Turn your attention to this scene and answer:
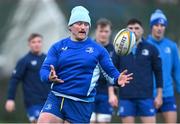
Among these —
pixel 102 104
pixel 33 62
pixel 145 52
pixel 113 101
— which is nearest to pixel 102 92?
pixel 102 104

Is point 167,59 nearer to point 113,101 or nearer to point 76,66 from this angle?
point 113,101

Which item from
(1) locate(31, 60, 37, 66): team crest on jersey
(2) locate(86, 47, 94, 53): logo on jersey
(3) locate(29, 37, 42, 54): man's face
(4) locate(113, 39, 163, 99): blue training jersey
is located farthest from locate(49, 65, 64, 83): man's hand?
(1) locate(31, 60, 37, 66): team crest on jersey

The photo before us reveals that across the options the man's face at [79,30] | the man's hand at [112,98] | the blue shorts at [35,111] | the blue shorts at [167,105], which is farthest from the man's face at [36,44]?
the man's face at [79,30]

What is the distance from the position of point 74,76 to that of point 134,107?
2896mm

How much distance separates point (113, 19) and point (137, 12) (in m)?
0.60

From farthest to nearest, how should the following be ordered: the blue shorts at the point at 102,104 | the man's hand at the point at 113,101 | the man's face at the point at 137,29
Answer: the blue shorts at the point at 102,104
the man's face at the point at 137,29
the man's hand at the point at 113,101

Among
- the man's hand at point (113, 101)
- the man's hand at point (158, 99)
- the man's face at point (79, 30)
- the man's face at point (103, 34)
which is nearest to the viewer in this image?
the man's face at point (79, 30)

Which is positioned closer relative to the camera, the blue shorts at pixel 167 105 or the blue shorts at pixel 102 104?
the blue shorts at pixel 167 105

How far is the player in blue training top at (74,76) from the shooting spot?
9047 millimetres

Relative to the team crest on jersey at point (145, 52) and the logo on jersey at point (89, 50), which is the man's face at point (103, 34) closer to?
the team crest on jersey at point (145, 52)


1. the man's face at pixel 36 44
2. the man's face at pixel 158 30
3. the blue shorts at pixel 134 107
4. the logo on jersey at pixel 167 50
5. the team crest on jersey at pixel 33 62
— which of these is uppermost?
the man's face at pixel 158 30

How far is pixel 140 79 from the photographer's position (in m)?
11.6

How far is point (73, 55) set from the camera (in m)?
9.09

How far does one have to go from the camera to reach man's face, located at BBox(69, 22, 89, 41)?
30.1 feet
